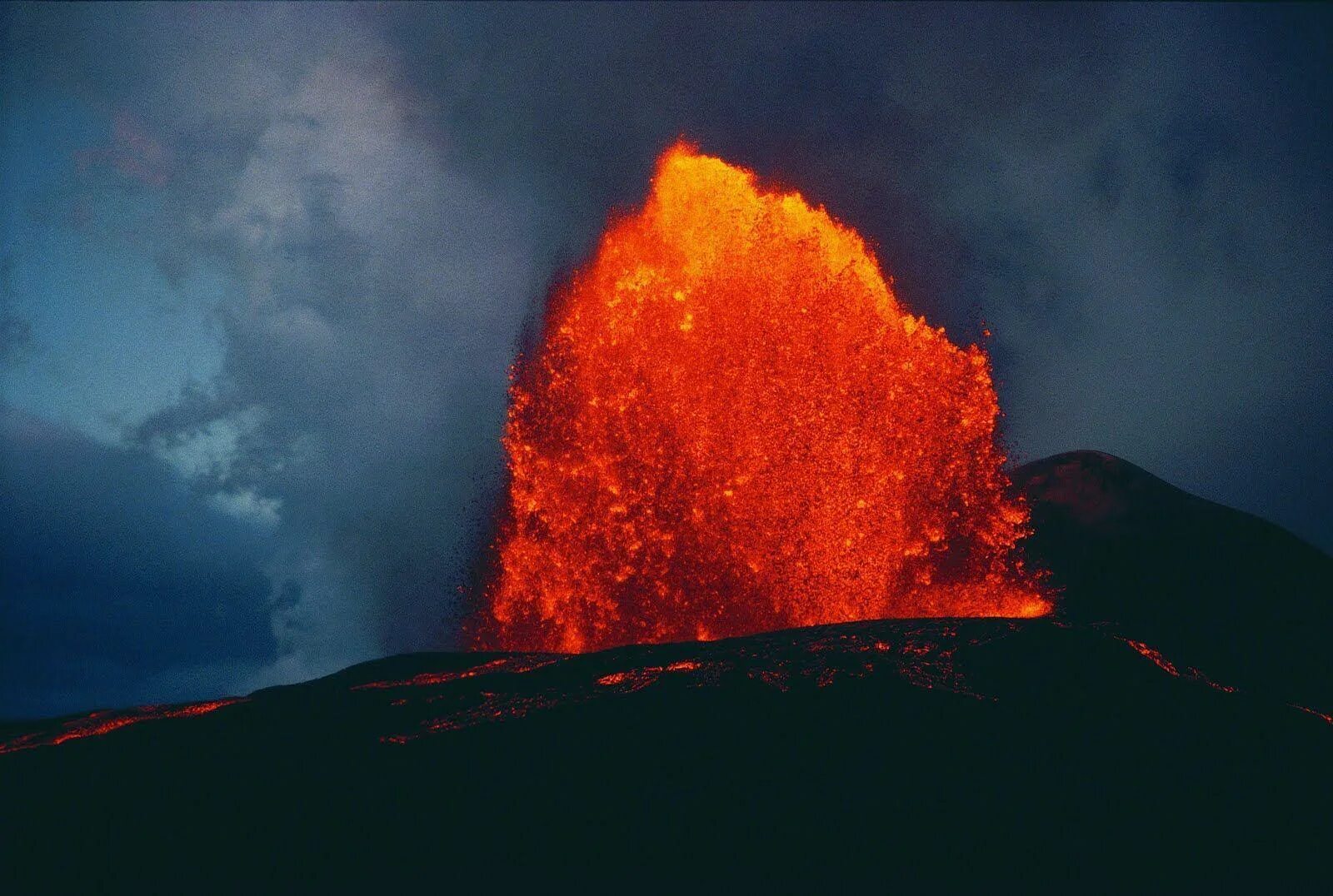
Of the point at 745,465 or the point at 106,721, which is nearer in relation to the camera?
the point at 106,721

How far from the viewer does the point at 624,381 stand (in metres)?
24.9

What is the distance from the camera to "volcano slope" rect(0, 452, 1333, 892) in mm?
8992

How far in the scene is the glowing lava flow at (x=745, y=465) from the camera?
22.6m

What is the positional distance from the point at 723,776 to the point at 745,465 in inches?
537

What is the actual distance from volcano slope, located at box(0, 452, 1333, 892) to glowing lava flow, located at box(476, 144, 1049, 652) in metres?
8.36

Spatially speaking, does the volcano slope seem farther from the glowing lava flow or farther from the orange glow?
the glowing lava flow

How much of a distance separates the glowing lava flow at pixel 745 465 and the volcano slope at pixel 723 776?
8.36 metres

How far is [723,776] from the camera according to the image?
9953mm

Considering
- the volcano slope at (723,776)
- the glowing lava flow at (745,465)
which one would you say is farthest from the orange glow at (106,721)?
the glowing lava flow at (745,465)

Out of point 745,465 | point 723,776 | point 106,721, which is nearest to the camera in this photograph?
point 723,776

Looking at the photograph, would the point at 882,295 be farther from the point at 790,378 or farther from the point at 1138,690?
the point at 1138,690

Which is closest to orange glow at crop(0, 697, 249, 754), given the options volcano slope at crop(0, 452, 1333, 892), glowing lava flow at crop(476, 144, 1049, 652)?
volcano slope at crop(0, 452, 1333, 892)

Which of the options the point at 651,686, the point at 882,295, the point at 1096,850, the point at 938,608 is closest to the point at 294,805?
the point at 651,686

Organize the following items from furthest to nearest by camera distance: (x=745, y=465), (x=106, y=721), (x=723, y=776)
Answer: (x=745, y=465), (x=106, y=721), (x=723, y=776)
